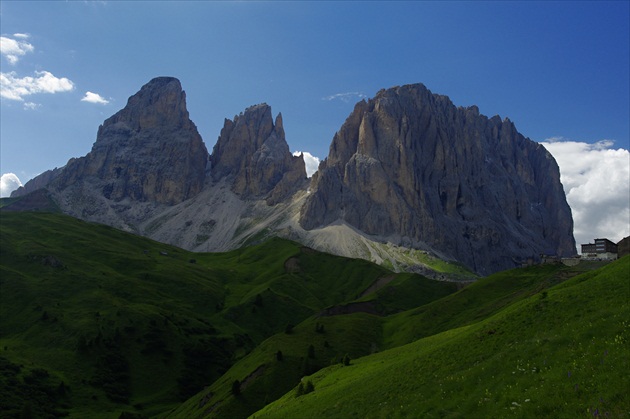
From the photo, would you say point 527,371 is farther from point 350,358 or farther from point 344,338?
point 344,338

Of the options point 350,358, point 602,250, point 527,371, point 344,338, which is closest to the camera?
point 527,371

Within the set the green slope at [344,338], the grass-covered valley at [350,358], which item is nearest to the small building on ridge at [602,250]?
the grass-covered valley at [350,358]

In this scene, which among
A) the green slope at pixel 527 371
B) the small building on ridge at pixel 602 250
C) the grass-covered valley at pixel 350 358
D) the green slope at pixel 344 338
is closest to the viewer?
the green slope at pixel 527 371

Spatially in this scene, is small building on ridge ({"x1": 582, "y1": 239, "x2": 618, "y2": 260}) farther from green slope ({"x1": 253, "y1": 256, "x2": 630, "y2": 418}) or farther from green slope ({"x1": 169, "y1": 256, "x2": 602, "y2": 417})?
green slope ({"x1": 253, "y1": 256, "x2": 630, "y2": 418})

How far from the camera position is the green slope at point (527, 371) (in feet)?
109

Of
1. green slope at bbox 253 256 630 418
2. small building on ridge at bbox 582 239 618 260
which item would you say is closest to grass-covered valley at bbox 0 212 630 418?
green slope at bbox 253 256 630 418

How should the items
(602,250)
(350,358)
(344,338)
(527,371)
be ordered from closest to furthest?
(527,371) → (350,358) → (344,338) → (602,250)

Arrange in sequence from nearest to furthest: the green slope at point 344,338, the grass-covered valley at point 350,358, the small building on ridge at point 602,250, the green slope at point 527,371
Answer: the green slope at point 527,371, the grass-covered valley at point 350,358, the green slope at point 344,338, the small building on ridge at point 602,250

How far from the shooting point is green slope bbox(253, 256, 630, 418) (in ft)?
109

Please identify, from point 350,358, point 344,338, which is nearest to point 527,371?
point 350,358

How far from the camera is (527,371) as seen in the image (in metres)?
39.4

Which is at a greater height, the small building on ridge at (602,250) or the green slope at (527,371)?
the small building on ridge at (602,250)

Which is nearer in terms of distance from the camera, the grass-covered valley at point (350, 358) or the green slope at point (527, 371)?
the green slope at point (527, 371)

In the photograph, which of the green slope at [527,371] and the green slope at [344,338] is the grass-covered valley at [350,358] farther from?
the green slope at [344,338]
